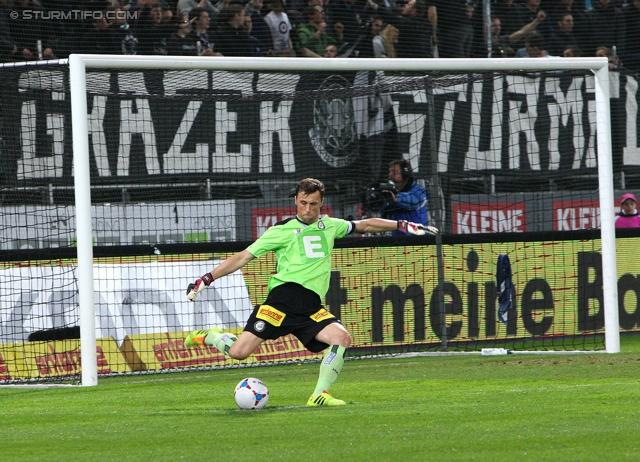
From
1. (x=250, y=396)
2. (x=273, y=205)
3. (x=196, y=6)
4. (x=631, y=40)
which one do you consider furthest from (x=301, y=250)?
(x=631, y=40)

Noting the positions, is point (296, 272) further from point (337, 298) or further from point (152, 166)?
point (152, 166)

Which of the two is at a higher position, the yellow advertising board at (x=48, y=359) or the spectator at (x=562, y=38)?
the spectator at (x=562, y=38)

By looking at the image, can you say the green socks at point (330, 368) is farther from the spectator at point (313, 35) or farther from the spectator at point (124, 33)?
the spectator at point (313, 35)

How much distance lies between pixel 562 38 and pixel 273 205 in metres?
8.30

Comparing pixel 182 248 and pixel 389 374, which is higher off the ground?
pixel 182 248

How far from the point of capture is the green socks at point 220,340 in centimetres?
879

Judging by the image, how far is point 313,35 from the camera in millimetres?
17531

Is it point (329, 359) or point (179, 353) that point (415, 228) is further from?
point (179, 353)

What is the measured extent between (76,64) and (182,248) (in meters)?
3.10

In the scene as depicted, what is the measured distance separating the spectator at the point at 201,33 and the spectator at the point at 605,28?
7.82 m

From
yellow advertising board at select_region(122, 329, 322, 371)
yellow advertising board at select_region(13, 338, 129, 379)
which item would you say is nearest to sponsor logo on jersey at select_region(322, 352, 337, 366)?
yellow advertising board at select_region(13, 338, 129, 379)

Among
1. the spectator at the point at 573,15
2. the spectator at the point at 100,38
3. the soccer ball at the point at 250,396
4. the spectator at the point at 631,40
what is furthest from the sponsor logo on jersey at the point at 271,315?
the spectator at the point at 631,40

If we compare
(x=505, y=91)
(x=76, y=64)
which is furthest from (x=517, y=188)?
(x=76, y=64)

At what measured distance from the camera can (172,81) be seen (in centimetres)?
1339
